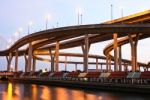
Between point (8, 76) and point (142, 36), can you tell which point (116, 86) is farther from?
point (8, 76)

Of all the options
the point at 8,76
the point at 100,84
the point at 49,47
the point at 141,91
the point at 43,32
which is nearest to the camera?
the point at 141,91

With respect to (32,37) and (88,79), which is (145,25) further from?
(32,37)

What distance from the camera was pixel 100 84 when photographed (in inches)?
1583

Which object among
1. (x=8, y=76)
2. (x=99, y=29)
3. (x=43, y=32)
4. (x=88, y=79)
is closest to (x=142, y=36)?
(x=99, y=29)

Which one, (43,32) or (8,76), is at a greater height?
(43,32)

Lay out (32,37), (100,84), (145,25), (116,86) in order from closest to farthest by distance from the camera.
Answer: (116,86) → (100,84) → (145,25) → (32,37)

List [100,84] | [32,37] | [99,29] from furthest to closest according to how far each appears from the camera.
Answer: [32,37] < [99,29] < [100,84]

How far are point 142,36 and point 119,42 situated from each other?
11.5 m

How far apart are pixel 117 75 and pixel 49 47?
67.5 metres

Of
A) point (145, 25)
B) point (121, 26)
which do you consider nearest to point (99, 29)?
point (121, 26)

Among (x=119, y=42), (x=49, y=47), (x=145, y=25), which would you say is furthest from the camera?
(x=49, y=47)

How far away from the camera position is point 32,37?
78.9 meters

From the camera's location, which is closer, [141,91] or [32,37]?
[141,91]

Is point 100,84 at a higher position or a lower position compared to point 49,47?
lower
